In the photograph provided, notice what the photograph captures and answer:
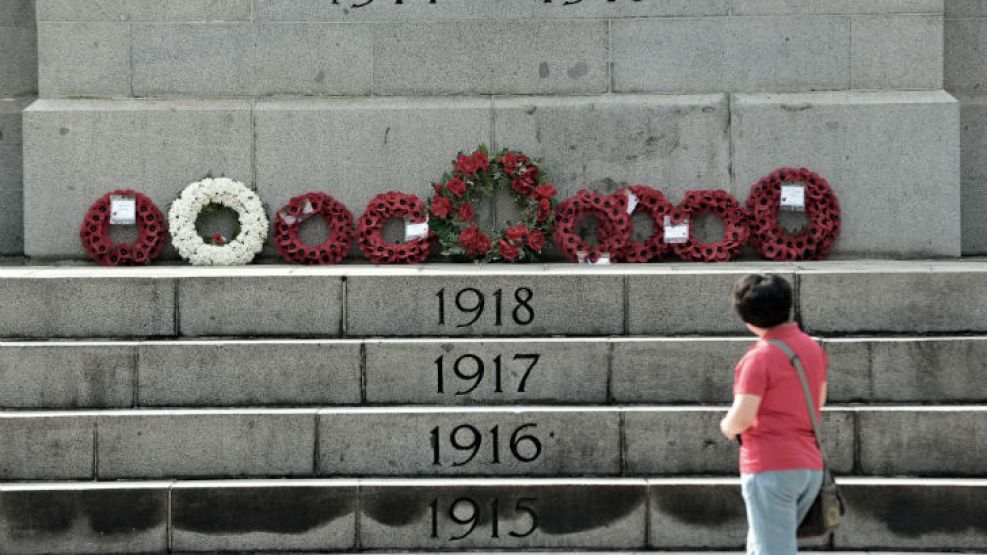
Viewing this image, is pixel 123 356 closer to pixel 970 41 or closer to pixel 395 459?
pixel 395 459

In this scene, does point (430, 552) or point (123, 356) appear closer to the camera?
point (430, 552)

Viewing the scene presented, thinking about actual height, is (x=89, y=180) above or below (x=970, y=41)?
below

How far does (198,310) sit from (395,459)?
6.52 feet

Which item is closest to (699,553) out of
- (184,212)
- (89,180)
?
(184,212)

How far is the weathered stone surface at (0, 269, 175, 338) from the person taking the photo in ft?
32.4

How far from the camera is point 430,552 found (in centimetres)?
859

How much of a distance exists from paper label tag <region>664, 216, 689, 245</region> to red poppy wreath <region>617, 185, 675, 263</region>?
39 mm

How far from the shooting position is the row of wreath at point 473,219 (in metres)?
11.9

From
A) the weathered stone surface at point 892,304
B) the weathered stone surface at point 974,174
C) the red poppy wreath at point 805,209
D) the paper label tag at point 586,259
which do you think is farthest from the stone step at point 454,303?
the weathered stone surface at point 974,174

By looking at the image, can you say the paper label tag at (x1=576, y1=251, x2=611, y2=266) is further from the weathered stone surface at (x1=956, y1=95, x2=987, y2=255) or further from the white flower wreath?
the weathered stone surface at (x1=956, y1=95, x2=987, y2=255)

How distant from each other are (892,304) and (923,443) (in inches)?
50.3

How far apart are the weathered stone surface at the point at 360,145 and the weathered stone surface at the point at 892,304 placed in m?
3.73

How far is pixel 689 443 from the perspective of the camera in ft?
29.2

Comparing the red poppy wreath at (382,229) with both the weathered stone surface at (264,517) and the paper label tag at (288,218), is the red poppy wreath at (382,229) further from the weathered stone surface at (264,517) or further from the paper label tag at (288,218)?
the weathered stone surface at (264,517)
